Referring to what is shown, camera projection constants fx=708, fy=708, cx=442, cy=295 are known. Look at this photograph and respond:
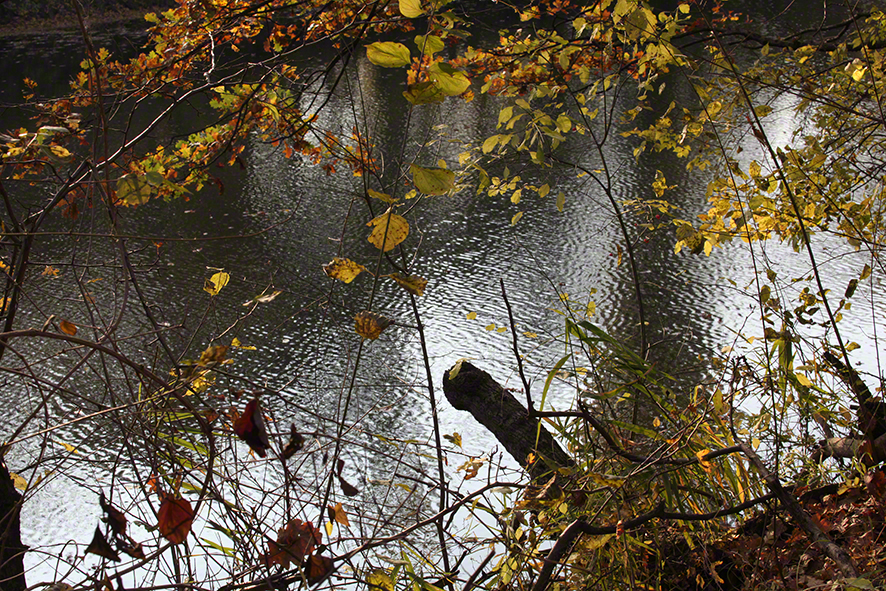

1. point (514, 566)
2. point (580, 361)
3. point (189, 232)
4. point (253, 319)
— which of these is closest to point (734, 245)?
point (580, 361)

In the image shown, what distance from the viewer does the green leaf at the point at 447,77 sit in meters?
0.76

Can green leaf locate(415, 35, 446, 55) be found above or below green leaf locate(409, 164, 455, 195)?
above

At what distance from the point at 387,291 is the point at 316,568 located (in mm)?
4352

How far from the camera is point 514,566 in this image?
1265 mm

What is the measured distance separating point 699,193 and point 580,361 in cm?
375

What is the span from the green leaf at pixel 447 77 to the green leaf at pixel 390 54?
32 millimetres

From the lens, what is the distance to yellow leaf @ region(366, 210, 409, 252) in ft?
2.83

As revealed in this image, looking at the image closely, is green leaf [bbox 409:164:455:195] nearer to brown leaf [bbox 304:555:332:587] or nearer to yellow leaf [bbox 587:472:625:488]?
brown leaf [bbox 304:555:332:587]

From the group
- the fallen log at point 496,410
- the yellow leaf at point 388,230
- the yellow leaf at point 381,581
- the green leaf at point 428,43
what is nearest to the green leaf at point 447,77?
the green leaf at point 428,43

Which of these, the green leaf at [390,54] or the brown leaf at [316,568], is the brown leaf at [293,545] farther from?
the green leaf at [390,54]

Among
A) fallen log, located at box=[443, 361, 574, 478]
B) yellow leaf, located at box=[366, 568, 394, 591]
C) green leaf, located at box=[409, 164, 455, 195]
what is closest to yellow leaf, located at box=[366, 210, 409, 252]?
green leaf, located at box=[409, 164, 455, 195]

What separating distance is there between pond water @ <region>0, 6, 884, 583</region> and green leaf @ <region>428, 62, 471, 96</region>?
1.95 m

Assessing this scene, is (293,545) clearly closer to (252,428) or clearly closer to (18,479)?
(252,428)

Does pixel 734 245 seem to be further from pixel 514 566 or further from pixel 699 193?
pixel 514 566
